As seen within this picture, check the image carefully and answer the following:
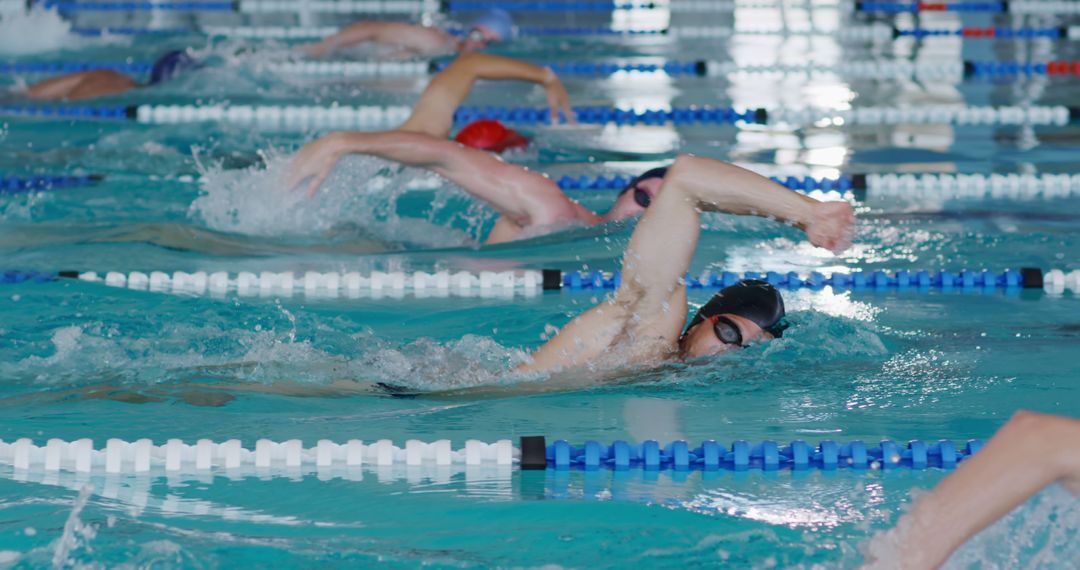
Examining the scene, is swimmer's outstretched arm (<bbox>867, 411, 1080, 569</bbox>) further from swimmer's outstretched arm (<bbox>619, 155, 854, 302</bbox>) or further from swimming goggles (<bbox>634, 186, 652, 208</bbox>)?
swimming goggles (<bbox>634, 186, 652, 208</bbox>)

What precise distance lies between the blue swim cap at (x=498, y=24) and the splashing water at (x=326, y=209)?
3767mm

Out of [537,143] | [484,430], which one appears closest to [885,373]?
[484,430]

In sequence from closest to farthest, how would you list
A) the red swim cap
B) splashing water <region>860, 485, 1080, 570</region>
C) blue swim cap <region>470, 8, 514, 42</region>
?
splashing water <region>860, 485, 1080, 570</region> < the red swim cap < blue swim cap <region>470, 8, 514, 42</region>

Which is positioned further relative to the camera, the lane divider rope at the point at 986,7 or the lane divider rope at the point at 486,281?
the lane divider rope at the point at 986,7

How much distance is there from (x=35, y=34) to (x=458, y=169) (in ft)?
Result: 18.7

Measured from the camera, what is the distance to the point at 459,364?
3.39 metres

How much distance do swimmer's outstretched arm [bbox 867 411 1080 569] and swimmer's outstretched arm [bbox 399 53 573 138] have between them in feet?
9.06

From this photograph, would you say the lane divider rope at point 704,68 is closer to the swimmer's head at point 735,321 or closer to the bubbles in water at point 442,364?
the bubbles in water at point 442,364

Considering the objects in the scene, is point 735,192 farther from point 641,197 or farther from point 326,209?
point 326,209

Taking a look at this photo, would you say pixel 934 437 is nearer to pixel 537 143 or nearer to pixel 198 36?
pixel 537 143

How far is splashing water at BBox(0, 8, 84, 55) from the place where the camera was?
29.6ft

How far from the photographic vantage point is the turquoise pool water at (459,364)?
249 cm

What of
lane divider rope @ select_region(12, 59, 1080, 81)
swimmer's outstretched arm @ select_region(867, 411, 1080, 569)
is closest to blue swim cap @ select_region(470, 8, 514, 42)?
lane divider rope @ select_region(12, 59, 1080, 81)

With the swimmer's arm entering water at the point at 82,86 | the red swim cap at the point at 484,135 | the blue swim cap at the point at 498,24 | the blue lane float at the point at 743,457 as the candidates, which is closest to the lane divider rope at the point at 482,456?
the blue lane float at the point at 743,457
